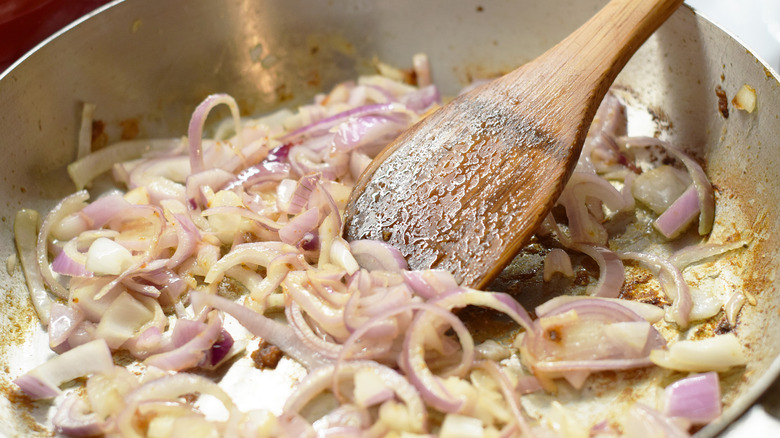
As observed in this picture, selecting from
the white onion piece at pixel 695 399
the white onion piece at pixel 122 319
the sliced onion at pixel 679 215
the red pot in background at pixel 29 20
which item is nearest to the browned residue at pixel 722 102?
the sliced onion at pixel 679 215

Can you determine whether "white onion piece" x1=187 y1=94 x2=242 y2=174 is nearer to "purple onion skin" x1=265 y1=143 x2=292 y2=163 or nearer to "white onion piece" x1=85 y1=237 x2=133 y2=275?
"purple onion skin" x1=265 y1=143 x2=292 y2=163

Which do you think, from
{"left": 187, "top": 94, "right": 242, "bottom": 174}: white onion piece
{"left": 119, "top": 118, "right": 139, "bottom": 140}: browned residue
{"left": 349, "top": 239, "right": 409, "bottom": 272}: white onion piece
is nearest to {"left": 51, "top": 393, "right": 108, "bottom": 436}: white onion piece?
{"left": 349, "top": 239, "right": 409, "bottom": 272}: white onion piece

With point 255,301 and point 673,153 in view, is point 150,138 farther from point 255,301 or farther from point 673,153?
point 673,153

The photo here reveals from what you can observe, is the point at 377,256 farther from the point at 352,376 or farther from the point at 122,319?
the point at 122,319

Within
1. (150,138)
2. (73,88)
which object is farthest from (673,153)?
(73,88)

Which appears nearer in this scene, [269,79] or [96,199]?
[96,199]
